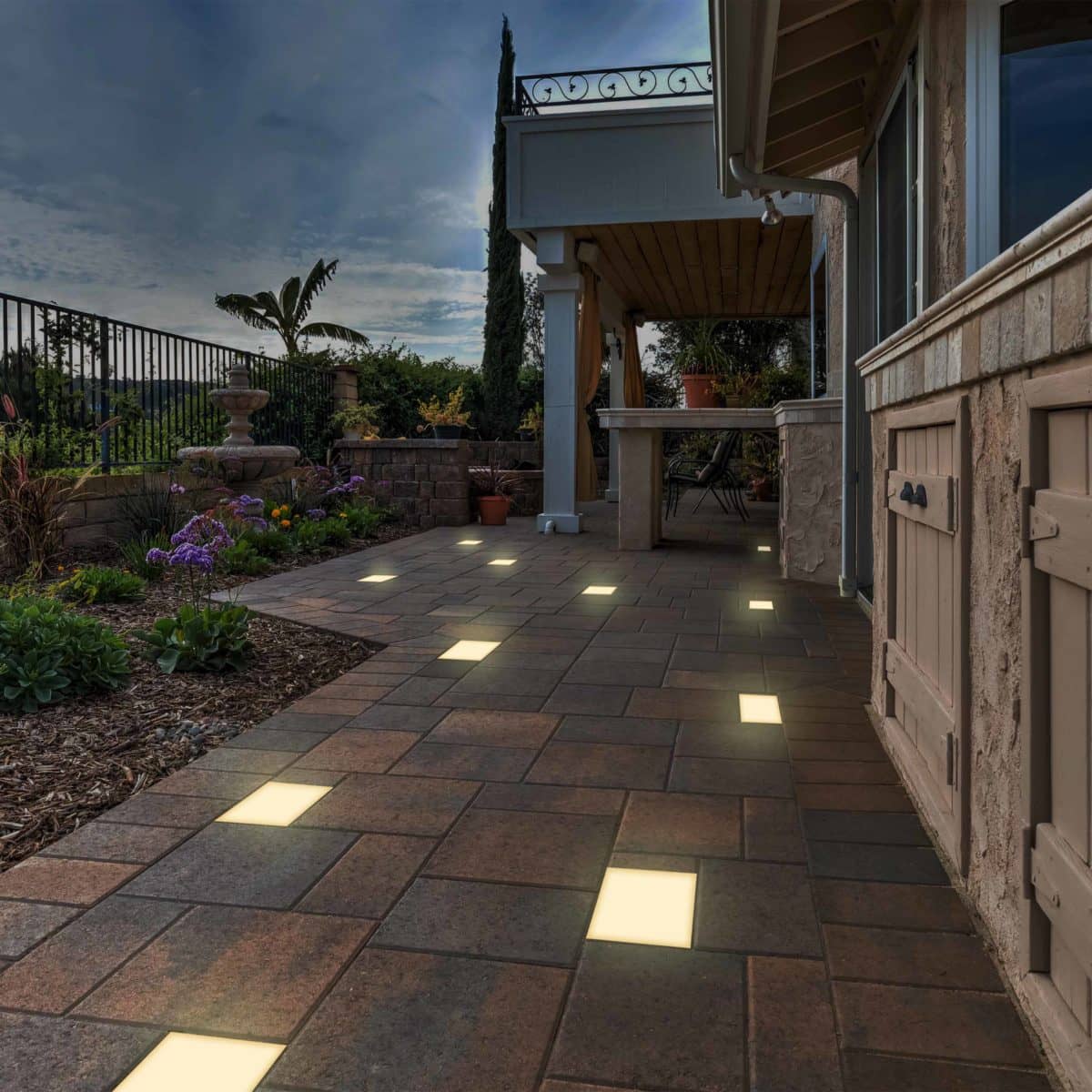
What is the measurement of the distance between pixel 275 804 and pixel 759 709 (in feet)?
4.71

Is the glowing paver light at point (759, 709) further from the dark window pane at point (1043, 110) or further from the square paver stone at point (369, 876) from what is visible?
the dark window pane at point (1043, 110)

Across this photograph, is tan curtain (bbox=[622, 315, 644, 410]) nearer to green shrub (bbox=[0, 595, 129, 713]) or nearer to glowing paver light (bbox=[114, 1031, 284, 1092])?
green shrub (bbox=[0, 595, 129, 713])

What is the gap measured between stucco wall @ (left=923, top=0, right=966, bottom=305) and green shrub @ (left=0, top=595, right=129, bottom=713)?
2822mm

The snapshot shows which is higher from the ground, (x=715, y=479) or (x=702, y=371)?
(x=702, y=371)

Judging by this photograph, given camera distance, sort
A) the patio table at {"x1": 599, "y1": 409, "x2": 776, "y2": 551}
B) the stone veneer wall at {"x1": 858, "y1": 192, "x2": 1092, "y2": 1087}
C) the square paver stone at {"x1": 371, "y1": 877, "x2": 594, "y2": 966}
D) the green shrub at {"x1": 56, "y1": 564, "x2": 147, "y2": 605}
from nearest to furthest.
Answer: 1. the stone veneer wall at {"x1": 858, "y1": 192, "x2": 1092, "y2": 1087}
2. the square paver stone at {"x1": 371, "y1": 877, "x2": 594, "y2": 966}
3. the green shrub at {"x1": 56, "y1": 564, "x2": 147, "y2": 605}
4. the patio table at {"x1": 599, "y1": 409, "x2": 776, "y2": 551}

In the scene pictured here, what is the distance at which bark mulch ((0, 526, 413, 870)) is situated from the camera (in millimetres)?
2023

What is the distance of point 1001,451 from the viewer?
1.35m

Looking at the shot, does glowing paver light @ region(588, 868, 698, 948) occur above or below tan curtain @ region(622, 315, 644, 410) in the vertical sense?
below

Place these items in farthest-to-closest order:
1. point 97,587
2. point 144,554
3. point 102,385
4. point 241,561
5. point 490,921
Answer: point 102,385 → point 241,561 → point 144,554 → point 97,587 → point 490,921

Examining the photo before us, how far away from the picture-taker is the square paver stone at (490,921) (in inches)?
56.6

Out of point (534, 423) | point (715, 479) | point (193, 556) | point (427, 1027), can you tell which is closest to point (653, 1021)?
point (427, 1027)

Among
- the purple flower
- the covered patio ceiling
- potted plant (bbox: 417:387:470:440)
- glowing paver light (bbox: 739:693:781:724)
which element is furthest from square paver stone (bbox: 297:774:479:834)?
potted plant (bbox: 417:387:470:440)

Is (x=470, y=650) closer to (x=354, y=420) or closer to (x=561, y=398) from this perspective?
(x=561, y=398)

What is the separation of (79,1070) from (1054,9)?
116 inches
